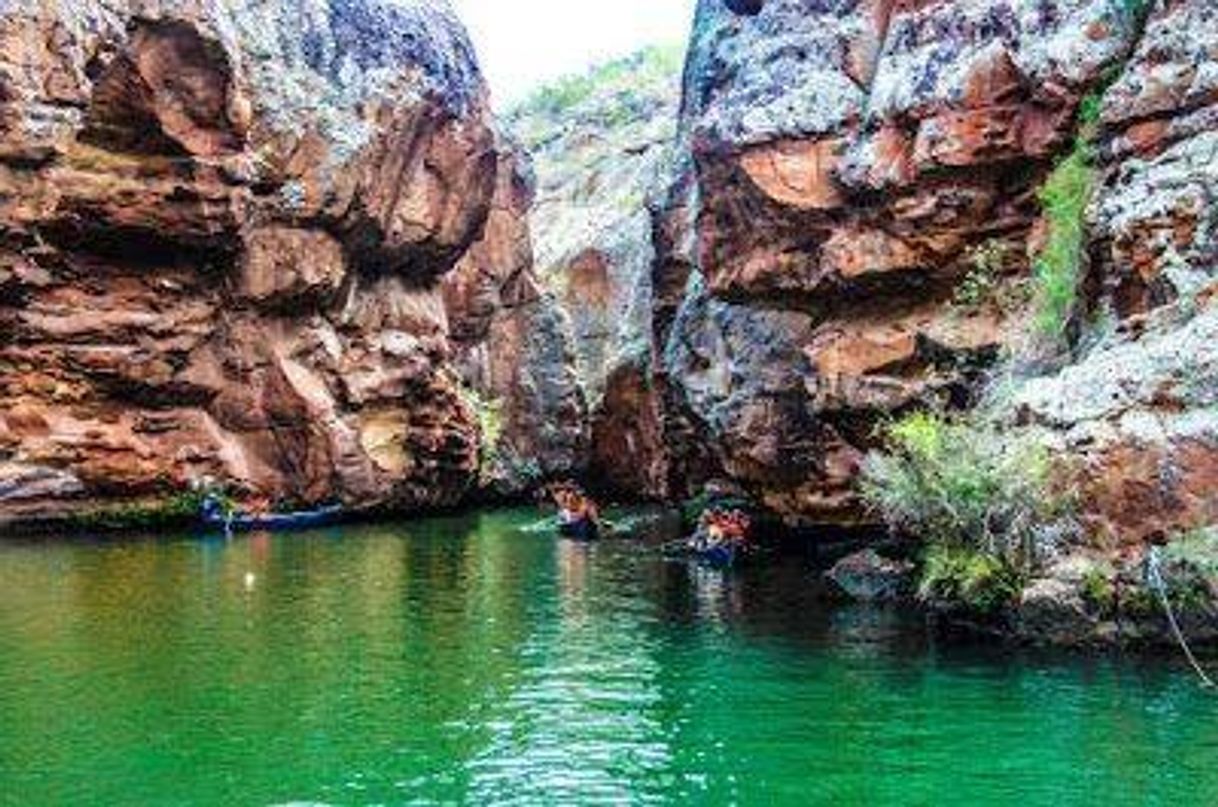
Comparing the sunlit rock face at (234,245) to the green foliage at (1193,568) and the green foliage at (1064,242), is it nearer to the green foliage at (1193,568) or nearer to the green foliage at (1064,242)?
the green foliage at (1064,242)

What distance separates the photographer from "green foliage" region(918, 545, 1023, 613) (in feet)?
67.5

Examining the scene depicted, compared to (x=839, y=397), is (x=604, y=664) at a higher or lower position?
lower

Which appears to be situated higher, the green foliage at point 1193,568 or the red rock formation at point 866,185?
the red rock formation at point 866,185

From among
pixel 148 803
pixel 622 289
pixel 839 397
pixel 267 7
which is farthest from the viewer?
pixel 622 289

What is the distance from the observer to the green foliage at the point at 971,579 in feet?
67.5

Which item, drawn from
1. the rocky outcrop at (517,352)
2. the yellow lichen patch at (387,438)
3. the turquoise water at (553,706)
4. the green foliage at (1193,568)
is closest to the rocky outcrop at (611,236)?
the rocky outcrop at (517,352)

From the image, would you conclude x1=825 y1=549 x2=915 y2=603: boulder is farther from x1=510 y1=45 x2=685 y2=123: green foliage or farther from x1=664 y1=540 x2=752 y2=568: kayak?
x1=510 y1=45 x2=685 y2=123: green foliage

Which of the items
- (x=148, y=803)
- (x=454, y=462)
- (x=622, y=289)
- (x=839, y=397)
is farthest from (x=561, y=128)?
(x=148, y=803)

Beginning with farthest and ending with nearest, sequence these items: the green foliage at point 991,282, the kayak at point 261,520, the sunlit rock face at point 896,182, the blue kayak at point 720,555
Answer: the kayak at point 261,520
the blue kayak at point 720,555
the green foliage at point 991,282
the sunlit rock face at point 896,182

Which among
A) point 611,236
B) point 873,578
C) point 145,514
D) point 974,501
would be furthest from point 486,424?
point 974,501

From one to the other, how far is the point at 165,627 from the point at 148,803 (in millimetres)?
10145

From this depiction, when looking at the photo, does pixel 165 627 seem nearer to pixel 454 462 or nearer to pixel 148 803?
pixel 148 803

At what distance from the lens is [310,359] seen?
49125 mm

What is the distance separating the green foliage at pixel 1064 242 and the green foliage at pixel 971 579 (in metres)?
5.59
